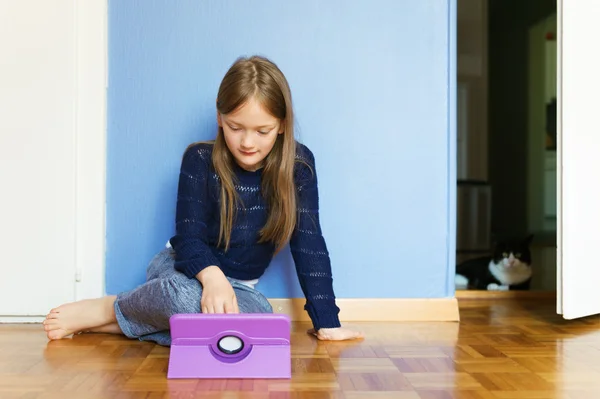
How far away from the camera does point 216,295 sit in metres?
1.23

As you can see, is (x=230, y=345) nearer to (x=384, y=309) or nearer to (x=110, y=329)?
(x=110, y=329)

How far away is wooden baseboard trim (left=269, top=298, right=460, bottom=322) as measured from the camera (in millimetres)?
1666

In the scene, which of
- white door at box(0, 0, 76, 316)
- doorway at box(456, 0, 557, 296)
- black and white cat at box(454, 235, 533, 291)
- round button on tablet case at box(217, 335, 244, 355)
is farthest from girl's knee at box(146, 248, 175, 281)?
doorway at box(456, 0, 557, 296)

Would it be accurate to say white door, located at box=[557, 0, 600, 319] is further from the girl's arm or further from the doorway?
the doorway

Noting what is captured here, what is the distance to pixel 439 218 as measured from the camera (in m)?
1.70

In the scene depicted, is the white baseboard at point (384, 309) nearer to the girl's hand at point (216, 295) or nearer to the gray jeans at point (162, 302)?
the gray jeans at point (162, 302)

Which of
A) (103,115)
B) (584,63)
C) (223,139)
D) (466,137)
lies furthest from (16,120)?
(466,137)

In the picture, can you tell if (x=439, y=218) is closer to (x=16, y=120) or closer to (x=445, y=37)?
(x=445, y=37)

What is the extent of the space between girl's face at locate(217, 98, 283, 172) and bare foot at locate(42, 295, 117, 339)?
17.6 inches

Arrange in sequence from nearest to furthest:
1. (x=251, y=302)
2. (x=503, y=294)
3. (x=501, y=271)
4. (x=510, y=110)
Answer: (x=251, y=302), (x=503, y=294), (x=501, y=271), (x=510, y=110)

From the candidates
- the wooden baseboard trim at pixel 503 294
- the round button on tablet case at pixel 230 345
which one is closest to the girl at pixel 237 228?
the round button on tablet case at pixel 230 345

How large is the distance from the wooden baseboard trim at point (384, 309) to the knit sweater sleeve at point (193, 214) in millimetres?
327

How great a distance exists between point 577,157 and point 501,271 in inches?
38.6

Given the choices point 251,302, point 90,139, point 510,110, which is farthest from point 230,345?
point 510,110
